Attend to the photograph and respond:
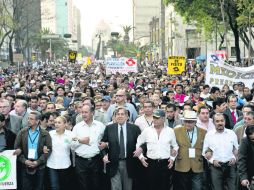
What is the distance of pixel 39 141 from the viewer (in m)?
9.26

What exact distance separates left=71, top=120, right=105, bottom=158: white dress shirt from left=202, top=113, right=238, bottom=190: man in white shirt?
5.77 feet

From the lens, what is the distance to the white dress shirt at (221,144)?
8883mm

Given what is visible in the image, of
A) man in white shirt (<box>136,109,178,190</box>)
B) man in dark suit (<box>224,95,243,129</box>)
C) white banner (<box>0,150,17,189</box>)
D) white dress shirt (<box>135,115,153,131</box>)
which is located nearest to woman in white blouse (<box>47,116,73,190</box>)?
white banner (<box>0,150,17,189</box>)

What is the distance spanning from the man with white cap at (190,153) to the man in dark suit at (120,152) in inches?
29.1

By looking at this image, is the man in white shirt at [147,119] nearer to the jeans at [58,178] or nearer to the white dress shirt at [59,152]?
the white dress shirt at [59,152]

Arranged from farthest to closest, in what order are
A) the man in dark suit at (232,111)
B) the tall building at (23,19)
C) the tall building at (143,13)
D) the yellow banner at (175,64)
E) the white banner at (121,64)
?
the tall building at (143,13) → the tall building at (23,19) → the white banner at (121,64) → the yellow banner at (175,64) → the man in dark suit at (232,111)

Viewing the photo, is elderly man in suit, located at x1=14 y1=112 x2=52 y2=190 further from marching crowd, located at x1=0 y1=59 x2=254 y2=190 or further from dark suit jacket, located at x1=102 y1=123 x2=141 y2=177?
dark suit jacket, located at x1=102 y1=123 x2=141 y2=177

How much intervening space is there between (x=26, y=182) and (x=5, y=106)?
2268 millimetres

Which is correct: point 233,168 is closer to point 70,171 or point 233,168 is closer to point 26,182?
point 70,171

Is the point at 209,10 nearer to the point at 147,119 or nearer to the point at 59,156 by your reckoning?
the point at 147,119

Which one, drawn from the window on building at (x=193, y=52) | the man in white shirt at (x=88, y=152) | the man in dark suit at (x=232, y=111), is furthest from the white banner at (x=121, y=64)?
the window on building at (x=193, y=52)

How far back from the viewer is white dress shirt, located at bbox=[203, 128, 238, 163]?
8.88 meters

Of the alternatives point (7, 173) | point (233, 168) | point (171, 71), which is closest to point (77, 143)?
point (7, 173)

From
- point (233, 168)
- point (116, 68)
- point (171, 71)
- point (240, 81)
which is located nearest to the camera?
point (233, 168)
